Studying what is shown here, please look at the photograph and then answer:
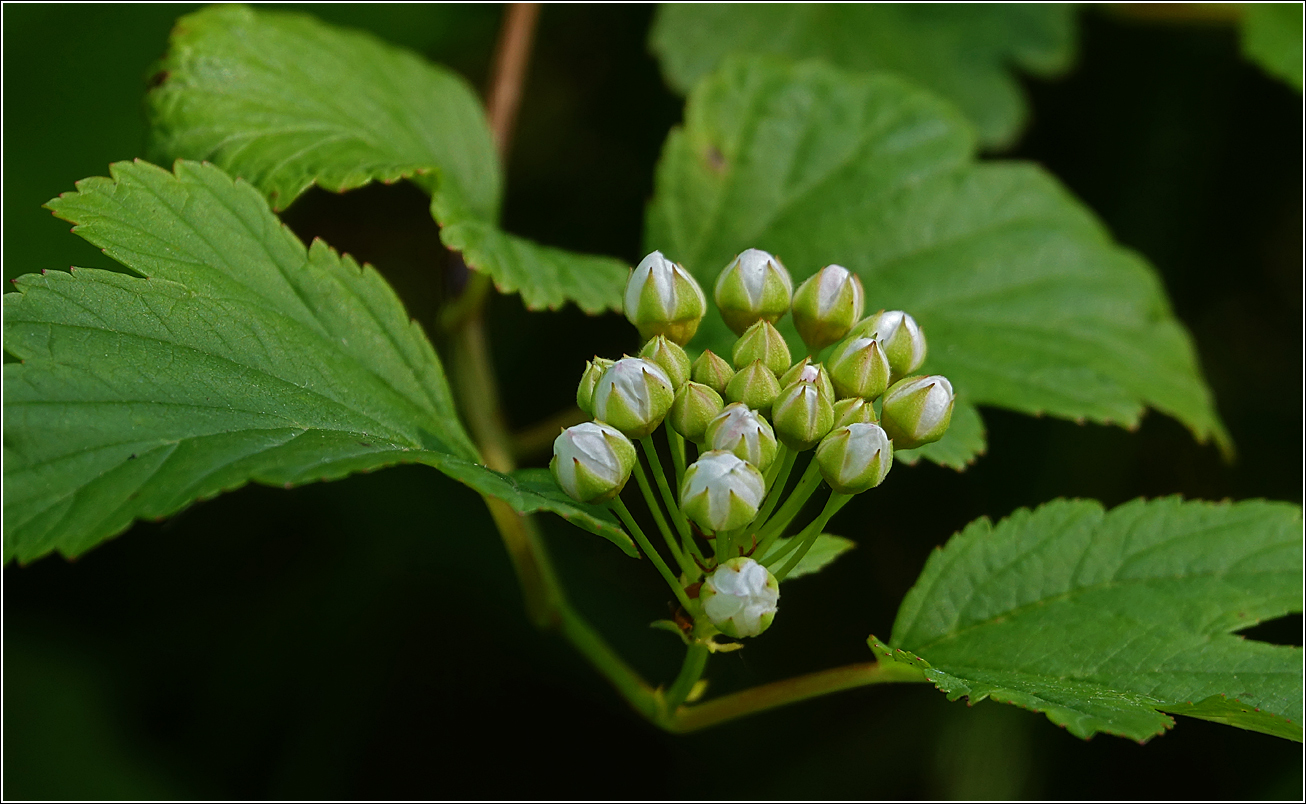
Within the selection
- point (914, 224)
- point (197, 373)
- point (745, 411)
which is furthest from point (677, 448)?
point (914, 224)

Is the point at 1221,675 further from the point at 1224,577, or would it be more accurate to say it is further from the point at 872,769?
the point at 872,769

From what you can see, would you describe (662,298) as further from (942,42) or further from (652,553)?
(942,42)

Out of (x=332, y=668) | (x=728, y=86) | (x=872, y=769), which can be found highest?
(x=728, y=86)

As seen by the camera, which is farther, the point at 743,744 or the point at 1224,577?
the point at 743,744

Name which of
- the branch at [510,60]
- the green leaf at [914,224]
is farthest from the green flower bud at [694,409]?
the branch at [510,60]

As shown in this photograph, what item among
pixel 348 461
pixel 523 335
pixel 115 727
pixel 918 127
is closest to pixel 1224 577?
pixel 918 127

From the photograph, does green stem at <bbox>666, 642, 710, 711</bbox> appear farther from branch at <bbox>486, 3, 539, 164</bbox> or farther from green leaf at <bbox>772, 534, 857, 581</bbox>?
branch at <bbox>486, 3, 539, 164</bbox>
